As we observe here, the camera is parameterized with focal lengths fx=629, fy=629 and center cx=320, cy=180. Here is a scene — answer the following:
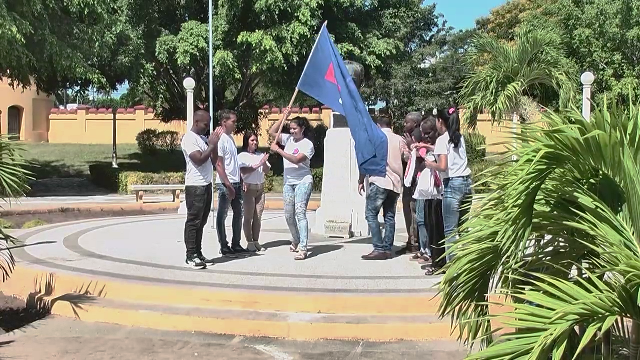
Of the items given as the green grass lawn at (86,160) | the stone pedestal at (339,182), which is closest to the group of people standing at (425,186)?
the stone pedestal at (339,182)

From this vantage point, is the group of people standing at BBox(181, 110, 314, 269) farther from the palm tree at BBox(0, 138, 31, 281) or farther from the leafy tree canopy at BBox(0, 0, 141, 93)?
the leafy tree canopy at BBox(0, 0, 141, 93)

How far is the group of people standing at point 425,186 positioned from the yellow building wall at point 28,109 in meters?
34.0

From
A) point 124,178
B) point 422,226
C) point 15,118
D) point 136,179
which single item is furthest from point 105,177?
point 15,118

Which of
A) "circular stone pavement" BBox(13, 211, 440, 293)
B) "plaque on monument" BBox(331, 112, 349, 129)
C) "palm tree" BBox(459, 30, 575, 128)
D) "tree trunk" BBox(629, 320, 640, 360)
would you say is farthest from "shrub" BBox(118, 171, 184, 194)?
"tree trunk" BBox(629, 320, 640, 360)

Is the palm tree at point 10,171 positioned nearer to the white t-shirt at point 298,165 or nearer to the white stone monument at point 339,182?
the white t-shirt at point 298,165

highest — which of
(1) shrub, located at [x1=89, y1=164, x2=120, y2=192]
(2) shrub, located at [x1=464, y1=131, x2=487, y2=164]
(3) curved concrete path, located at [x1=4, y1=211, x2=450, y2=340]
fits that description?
(2) shrub, located at [x1=464, y1=131, x2=487, y2=164]

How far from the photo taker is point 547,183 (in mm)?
2883

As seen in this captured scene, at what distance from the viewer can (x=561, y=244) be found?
2965 mm

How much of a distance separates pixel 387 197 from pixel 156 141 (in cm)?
2700

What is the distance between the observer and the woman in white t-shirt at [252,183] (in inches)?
307

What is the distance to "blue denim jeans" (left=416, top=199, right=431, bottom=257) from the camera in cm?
737

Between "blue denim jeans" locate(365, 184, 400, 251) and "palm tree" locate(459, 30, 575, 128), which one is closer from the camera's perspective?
"blue denim jeans" locate(365, 184, 400, 251)

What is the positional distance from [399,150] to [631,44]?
15783mm

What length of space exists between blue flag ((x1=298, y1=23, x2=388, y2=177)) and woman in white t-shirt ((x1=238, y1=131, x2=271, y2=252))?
103 cm
